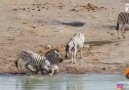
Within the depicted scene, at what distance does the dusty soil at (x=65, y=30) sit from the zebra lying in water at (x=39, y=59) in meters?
0.37

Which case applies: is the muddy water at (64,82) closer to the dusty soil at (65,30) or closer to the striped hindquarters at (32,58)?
the striped hindquarters at (32,58)

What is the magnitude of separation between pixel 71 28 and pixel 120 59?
4.54 m

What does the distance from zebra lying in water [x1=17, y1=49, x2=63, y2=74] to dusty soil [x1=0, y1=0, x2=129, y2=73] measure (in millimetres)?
371

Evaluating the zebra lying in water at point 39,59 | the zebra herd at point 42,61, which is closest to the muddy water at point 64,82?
the zebra herd at point 42,61

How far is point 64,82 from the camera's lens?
669 inches

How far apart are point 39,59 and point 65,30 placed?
209 inches

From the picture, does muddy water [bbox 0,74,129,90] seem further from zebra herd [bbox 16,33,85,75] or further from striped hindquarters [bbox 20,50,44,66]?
striped hindquarters [bbox 20,50,44,66]

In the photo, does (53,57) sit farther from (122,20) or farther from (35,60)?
(122,20)

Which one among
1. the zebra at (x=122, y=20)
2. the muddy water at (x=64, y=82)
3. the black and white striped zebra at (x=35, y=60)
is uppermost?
the zebra at (x=122, y=20)

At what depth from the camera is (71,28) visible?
2480 cm

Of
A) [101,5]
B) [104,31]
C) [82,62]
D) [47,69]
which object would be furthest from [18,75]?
[101,5]

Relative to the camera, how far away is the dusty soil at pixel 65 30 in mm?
20234

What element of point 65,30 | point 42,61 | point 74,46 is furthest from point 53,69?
point 65,30

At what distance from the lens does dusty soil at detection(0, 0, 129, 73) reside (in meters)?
20.2
